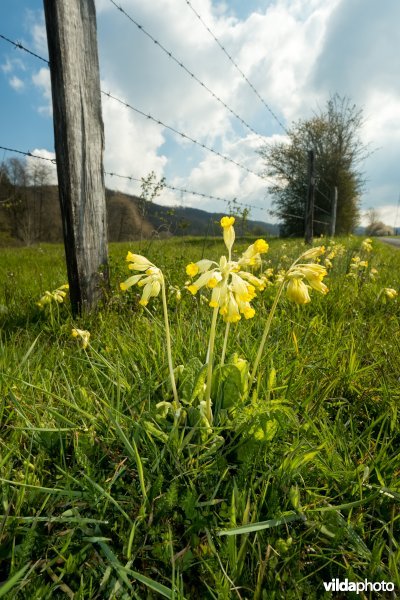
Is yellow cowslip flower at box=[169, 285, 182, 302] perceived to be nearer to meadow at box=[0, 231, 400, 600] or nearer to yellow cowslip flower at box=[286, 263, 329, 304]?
meadow at box=[0, 231, 400, 600]

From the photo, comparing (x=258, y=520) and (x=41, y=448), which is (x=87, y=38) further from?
(x=258, y=520)

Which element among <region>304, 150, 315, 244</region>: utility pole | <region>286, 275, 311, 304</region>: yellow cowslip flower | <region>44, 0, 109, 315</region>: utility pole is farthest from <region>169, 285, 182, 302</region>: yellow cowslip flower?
<region>304, 150, 315, 244</region>: utility pole

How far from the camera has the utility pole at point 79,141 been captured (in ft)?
8.03

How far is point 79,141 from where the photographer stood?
8.53ft

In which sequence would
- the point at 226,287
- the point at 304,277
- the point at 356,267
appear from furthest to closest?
the point at 356,267, the point at 304,277, the point at 226,287

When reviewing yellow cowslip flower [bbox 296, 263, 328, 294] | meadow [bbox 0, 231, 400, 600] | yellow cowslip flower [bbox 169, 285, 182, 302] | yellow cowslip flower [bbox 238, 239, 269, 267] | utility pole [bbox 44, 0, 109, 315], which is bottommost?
meadow [bbox 0, 231, 400, 600]

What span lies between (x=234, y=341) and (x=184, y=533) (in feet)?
3.09

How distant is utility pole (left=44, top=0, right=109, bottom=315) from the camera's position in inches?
96.3

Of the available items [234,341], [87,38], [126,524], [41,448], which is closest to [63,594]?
[126,524]

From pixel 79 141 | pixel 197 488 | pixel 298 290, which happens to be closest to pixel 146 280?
pixel 298 290

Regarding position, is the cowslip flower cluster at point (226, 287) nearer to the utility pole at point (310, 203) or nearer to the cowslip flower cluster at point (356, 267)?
the cowslip flower cluster at point (356, 267)

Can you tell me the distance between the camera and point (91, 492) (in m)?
1.02

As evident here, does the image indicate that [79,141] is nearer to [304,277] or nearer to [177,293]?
[177,293]

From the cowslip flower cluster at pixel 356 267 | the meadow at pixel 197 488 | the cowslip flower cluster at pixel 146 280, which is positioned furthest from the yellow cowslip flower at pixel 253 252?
the cowslip flower cluster at pixel 356 267
